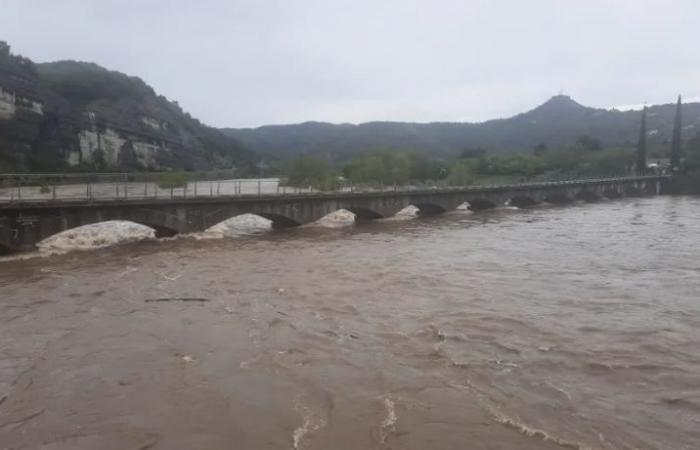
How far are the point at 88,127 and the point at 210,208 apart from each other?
358 ft

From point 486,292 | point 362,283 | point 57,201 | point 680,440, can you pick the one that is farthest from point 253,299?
point 57,201

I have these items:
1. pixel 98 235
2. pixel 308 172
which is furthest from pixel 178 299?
pixel 308 172

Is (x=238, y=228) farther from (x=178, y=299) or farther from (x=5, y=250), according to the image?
(x=178, y=299)

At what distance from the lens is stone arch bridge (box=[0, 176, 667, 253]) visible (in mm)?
29234

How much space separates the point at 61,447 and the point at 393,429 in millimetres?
5090

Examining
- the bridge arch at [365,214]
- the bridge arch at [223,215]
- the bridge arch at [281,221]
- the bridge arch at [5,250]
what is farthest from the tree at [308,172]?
the bridge arch at [5,250]

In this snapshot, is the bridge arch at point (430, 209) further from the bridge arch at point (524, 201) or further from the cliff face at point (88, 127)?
the cliff face at point (88, 127)

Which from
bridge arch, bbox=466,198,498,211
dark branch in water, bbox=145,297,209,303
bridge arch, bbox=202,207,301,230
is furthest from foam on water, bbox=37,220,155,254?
bridge arch, bbox=466,198,498,211

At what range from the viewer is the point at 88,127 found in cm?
13075

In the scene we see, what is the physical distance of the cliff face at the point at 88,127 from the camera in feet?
Result: 349

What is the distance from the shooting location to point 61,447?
26.7ft

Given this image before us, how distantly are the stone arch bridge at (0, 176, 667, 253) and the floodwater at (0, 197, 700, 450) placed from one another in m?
4.07

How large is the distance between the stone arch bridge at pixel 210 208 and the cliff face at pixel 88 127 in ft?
228

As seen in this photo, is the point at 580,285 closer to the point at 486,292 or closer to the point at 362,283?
the point at 486,292
